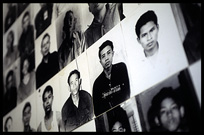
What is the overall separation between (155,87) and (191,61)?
0.32 meters

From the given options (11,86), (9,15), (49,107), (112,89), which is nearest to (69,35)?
(49,107)

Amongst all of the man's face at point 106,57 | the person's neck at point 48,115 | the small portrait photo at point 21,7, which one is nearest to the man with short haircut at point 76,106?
the person's neck at point 48,115

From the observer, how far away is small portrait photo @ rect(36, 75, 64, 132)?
2992 mm

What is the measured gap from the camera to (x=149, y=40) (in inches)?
91.9

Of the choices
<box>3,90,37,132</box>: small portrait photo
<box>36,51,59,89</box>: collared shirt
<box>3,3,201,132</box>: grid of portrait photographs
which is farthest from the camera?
<box>3,90,37,132</box>: small portrait photo

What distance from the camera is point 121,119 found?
235cm

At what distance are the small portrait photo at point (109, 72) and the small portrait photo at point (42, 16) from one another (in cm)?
104

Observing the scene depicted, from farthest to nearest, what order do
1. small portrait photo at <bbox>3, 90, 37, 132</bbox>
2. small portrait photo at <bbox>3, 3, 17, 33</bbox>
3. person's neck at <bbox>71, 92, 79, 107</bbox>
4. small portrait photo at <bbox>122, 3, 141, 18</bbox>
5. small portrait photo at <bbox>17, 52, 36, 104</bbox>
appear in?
small portrait photo at <bbox>3, 3, 17, 33</bbox>
small portrait photo at <bbox>17, 52, 36, 104</bbox>
small portrait photo at <bbox>3, 90, 37, 132</bbox>
person's neck at <bbox>71, 92, 79, 107</bbox>
small portrait photo at <bbox>122, 3, 141, 18</bbox>

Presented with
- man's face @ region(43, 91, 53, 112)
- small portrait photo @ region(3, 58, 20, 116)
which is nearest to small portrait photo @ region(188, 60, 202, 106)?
man's face @ region(43, 91, 53, 112)

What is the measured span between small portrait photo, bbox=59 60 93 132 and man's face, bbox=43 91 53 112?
21 cm

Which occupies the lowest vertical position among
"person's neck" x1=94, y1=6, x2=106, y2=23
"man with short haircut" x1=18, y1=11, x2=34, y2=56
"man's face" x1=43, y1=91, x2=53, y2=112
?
"man's face" x1=43, y1=91, x2=53, y2=112

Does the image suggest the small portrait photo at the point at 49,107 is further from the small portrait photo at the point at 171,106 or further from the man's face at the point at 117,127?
the small portrait photo at the point at 171,106

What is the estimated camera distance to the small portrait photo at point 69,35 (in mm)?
3011

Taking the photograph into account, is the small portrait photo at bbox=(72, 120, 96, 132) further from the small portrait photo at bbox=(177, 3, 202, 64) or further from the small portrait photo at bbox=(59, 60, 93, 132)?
the small portrait photo at bbox=(177, 3, 202, 64)
